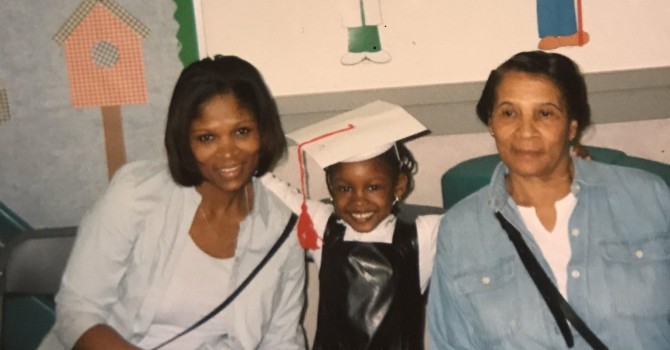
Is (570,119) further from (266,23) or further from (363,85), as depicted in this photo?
(266,23)

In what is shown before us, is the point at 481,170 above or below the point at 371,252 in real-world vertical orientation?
above

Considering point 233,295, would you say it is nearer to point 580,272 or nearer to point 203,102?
point 203,102

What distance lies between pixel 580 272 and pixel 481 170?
0.45 meters

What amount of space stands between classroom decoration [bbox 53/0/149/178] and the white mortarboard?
77cm

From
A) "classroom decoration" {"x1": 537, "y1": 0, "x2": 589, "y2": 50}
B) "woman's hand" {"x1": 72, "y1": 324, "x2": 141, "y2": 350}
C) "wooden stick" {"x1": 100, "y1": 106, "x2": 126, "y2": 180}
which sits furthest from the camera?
"wooden stick" {"x1": 100, "y1": 106, "x2": 126, "y2": 180}

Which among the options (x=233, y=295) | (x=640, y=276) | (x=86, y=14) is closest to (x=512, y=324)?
(x=640, y=276)

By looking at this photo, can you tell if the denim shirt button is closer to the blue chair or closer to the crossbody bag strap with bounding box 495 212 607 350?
the crossbody bag strap with bounding box 495 212 607 350

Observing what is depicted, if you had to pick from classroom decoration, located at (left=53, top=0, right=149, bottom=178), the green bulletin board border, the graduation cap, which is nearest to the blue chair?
the graduation cap

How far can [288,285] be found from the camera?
69.9 inches

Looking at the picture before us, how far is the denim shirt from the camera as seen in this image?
1.41 m

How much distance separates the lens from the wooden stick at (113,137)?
2240 millimetres

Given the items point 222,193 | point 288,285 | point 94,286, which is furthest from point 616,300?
point 94,286

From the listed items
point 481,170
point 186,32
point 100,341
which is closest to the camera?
point 100,341

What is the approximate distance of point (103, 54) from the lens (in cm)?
221
